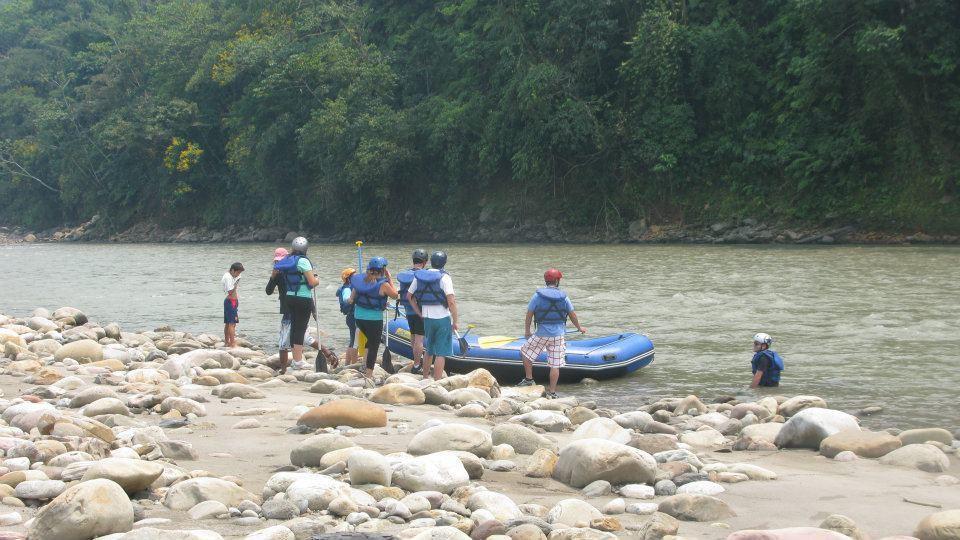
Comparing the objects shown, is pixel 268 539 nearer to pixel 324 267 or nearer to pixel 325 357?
pixel 325 357

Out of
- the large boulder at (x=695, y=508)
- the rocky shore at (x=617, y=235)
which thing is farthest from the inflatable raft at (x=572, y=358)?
the rocky shore at (x=617, y=235)

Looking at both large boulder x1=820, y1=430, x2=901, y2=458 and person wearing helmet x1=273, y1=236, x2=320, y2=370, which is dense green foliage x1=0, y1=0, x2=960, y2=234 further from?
large boulder x1=820, y1=430, x2=901, y2=458

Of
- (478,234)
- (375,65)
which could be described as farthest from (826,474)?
(375,65)

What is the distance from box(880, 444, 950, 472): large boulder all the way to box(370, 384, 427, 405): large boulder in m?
3.56

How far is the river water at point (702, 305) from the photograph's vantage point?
1005 centimetres

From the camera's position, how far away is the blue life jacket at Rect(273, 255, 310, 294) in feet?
32.4

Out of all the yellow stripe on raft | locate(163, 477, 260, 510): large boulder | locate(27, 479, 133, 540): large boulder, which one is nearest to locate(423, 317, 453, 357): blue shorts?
the yellow stripe on raft

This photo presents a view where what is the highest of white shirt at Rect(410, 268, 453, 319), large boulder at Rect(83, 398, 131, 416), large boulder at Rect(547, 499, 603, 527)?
white shirt at Rect(410, 268, 453, 319)

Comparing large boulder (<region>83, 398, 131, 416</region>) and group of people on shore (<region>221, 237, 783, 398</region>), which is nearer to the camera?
large boulder (<region>83, 398, 131, 416</region>)

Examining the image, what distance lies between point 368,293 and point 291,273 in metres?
0.76

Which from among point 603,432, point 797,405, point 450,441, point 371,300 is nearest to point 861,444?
point 603,432

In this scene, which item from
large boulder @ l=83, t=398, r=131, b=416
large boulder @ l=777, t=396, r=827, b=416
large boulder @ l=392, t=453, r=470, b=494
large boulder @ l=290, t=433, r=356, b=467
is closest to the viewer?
large boulder @ l=392, t=453, r=470, b=494

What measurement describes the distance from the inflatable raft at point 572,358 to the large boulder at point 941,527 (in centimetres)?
600

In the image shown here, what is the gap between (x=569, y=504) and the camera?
15.6 ft
